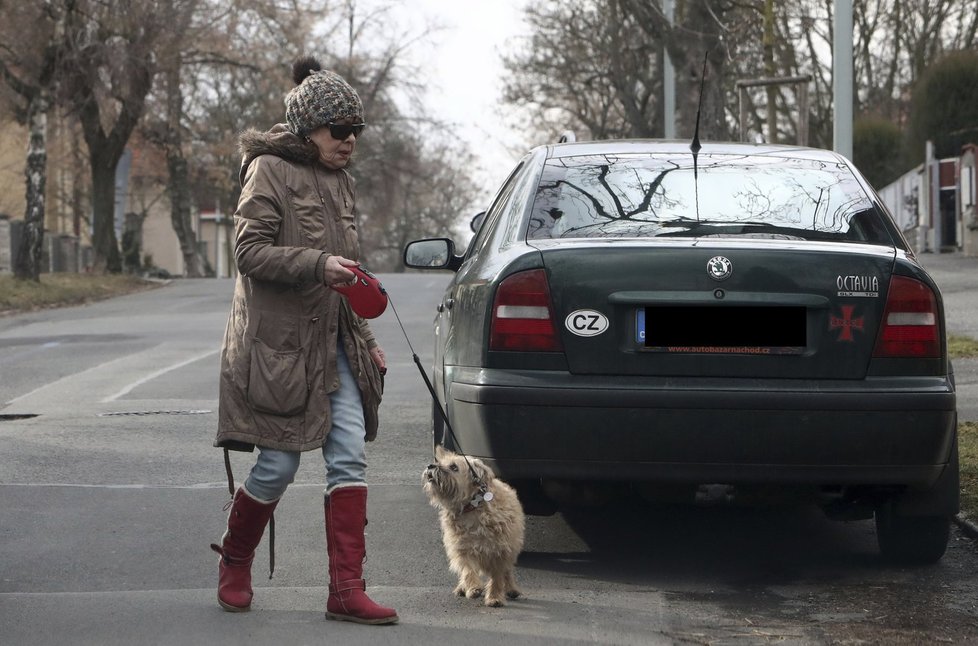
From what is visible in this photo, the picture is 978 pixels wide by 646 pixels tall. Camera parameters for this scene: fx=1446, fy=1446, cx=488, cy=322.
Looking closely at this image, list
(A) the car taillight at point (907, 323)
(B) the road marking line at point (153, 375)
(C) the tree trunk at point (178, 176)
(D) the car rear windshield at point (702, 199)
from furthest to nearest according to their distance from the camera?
(C) the tree trunk at point (178, 176)
(B) the road marking line at point (153, 375)
(D) the car rear windshield at point (702, 199)
(A) the car taillight at point (907, 323)

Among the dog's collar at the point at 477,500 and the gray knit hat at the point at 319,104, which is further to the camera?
the dog's collar at the point at 477,500

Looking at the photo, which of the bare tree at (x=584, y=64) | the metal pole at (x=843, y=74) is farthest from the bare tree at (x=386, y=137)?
the metal pole at (x=843, y=74)

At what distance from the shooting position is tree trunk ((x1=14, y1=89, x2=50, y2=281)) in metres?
28.4

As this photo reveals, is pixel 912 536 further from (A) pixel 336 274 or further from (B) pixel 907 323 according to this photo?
(A) pixel 336 274

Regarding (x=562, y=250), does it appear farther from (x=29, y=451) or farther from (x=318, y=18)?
(x=318, y=18)

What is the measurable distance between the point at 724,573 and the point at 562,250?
1.42m

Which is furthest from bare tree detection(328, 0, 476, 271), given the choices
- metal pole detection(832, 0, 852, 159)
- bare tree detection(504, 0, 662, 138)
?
metal pole detection(832, 0, 852, 159)

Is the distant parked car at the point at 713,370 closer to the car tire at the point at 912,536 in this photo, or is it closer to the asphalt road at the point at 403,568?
the car tire at the point at 912,536

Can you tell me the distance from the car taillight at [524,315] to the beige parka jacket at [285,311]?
54 cm

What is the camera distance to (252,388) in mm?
4570

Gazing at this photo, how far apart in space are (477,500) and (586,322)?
28.9 inches

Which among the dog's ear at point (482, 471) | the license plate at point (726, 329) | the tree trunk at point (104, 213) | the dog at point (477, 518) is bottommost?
the dog at point (477, 518)

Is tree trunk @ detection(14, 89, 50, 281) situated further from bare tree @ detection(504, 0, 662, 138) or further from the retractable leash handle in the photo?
the retractable leash handle

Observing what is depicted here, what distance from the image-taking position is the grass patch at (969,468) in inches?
254
